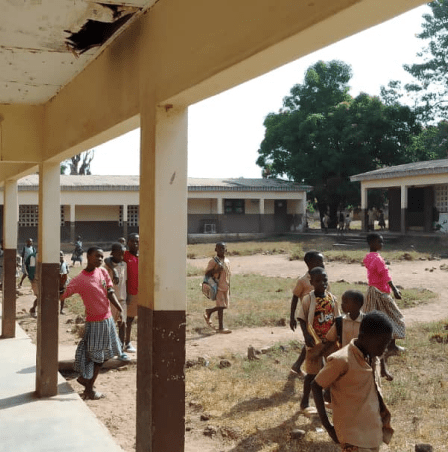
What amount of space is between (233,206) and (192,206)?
2.27m

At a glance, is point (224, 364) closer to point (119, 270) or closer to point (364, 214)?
point (119, 270)

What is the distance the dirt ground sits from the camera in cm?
545

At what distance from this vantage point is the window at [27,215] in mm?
29875

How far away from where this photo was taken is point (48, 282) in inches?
239

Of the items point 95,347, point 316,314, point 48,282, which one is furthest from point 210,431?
point 48,282

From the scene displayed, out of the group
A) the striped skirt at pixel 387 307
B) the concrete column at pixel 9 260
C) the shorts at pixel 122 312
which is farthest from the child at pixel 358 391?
the concrete column at pixel 9 260

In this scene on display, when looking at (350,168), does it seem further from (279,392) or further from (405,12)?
(405,12)

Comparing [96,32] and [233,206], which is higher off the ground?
[233,206]

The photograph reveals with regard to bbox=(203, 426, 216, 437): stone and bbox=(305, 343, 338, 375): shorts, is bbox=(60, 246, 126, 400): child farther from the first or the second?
bbox=(305, 343, 338, 375): shorts

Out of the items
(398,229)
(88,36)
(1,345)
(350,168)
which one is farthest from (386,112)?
(88,36)

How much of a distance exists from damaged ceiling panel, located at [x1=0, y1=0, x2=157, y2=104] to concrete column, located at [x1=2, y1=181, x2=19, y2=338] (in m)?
4.38

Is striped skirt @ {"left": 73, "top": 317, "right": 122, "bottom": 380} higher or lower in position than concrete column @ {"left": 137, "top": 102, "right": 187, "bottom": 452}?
lower

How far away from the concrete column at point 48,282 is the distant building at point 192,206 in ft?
76.8

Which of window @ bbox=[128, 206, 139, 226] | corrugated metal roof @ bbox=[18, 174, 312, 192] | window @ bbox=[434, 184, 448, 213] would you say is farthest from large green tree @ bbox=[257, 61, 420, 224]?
window @ bbox=[128, 206, 139, 226]
